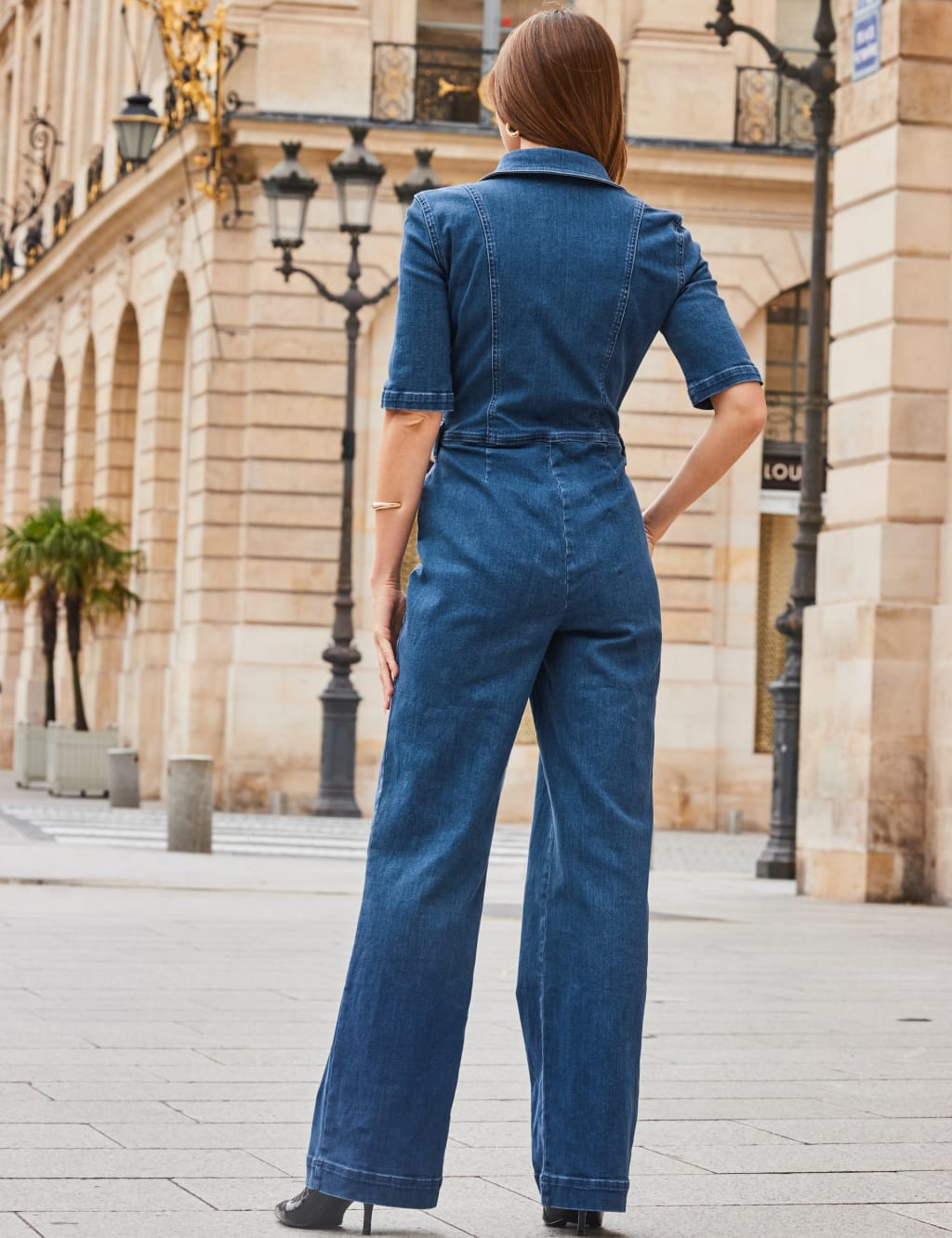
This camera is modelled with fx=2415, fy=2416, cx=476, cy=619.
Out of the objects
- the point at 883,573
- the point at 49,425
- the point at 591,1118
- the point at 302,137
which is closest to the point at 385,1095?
the point at 591,1118

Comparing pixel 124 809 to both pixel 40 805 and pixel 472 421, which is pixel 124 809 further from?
pixel 472 421

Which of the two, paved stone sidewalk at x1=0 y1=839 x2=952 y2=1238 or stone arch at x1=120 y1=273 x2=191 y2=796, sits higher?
stone arch at x1=120 y1=273 x2=191 y2=796

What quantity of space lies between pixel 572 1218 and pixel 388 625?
1.05 metres

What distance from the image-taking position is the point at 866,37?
13.3 m

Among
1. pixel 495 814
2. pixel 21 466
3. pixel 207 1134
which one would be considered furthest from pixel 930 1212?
pixel 21 466

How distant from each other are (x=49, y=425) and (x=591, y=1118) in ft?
112

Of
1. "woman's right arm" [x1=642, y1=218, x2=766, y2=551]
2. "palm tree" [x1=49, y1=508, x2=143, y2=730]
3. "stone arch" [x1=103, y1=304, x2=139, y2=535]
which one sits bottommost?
"woman's right arm" [x1=642, y1=218, x2=766, y2=551]

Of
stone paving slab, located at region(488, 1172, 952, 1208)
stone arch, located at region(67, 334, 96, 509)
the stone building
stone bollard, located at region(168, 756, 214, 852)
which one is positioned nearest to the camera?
stone paving slab, located at region(488, 1172, 952, 1208)

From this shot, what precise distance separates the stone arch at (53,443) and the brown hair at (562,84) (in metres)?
33.0

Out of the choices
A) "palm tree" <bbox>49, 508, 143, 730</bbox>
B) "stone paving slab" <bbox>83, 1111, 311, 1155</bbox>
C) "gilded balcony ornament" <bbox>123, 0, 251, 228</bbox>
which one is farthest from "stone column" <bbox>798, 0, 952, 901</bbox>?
"palm tree" <bbox>49, 508, 143, 730</bbox>

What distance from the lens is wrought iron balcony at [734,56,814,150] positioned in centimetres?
2548

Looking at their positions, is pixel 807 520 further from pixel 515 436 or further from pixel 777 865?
pixel 515 436

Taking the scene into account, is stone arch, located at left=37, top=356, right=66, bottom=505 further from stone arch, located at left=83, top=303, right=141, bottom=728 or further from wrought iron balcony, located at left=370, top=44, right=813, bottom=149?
wrought iron balcony, located at left=370, top=44, right=813, bottom=149

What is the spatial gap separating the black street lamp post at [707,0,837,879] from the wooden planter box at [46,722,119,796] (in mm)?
11245
